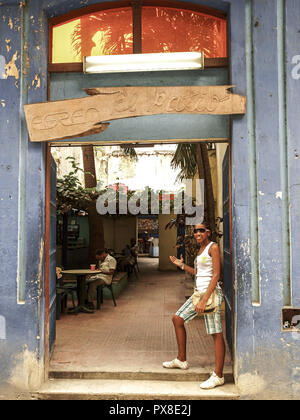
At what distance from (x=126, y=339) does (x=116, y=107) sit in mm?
3773

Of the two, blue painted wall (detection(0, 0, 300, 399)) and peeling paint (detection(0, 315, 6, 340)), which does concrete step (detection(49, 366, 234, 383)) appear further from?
peeling paint (detection(0, 315, 6, 340))

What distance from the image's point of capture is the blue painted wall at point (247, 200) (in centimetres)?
418

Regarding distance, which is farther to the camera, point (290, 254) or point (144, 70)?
point (144, 70)

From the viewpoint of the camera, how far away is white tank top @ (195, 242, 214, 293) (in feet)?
14.5

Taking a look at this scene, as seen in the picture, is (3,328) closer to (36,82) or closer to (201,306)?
(201,306)

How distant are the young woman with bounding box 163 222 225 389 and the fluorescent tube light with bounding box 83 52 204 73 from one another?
198cm

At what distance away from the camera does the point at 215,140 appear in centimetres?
462

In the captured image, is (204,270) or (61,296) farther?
(61,296)

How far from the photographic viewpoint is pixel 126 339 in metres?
6.10

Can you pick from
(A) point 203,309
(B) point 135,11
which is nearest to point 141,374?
(A) point 203,309

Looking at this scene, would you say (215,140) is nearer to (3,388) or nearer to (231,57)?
(231,57)

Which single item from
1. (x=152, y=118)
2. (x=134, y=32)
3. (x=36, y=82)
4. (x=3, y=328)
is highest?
(x=134, y=32)

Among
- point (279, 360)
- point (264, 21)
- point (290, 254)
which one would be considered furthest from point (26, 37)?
point (279, 360)

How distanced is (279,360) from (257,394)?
44 centimetres
